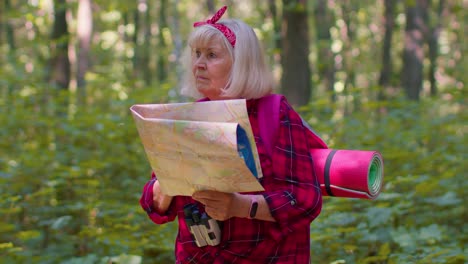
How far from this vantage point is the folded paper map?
1825 mm

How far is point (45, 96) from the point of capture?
10.3m

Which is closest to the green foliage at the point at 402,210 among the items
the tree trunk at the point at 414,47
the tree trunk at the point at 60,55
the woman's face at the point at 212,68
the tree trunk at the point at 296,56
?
the tree trunk at the point at 296,56

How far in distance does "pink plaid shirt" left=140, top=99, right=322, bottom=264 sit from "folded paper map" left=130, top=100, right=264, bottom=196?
289mm

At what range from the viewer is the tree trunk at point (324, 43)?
13.3 meters

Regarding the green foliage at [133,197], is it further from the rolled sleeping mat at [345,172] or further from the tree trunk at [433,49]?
the tree trunk at [433,49]

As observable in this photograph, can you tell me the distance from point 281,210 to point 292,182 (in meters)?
0.12

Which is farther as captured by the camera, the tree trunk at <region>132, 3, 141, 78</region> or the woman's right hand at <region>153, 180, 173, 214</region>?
the tree trunk at <region>132, 3, 141, 78</region>

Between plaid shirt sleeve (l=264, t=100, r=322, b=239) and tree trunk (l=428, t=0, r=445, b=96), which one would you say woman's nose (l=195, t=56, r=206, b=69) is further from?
tree trunk (l=428, t=0, r=445, b=96)

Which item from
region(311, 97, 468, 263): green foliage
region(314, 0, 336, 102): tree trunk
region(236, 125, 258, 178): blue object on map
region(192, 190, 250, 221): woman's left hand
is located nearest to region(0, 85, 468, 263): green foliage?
region(311, 97, 468, 263): green foliage

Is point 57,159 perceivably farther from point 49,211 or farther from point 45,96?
point 45,96

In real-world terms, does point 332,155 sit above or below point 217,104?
below

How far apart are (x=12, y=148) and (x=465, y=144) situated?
246 inches

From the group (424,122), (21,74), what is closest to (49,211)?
(21,74)

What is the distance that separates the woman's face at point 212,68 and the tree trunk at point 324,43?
9.18 m
